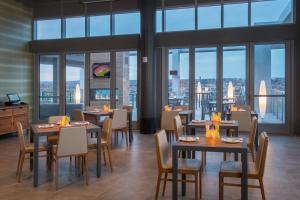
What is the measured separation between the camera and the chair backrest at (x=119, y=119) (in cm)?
678

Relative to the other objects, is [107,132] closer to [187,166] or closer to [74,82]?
[187,166]

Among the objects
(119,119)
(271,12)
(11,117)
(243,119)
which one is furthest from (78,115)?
(271,12)

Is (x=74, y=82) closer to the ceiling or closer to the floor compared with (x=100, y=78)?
closer to the floor

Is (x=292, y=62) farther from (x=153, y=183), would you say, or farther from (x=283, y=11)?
(x=153, y=183)

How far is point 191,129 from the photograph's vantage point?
5082 mm

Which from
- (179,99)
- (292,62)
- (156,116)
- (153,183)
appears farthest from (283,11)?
(153,183)

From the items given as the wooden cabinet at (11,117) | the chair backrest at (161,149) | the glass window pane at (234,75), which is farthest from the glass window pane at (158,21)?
the chair backrest at (161,149)

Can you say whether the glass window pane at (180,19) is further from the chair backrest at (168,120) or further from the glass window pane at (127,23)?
the chair backrest at (168,120)

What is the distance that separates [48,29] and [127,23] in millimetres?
2877

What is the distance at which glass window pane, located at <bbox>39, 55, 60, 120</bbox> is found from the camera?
10312 mm

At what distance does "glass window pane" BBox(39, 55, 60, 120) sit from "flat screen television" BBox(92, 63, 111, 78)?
54.5 inches

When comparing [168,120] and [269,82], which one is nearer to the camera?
[168,120]

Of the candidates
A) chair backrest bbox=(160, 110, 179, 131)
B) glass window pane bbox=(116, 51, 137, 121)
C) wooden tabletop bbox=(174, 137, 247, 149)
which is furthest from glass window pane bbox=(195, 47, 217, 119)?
wooden tabletop bbox=(174, 137, 247, 149)

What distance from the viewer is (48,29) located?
10.4 m
